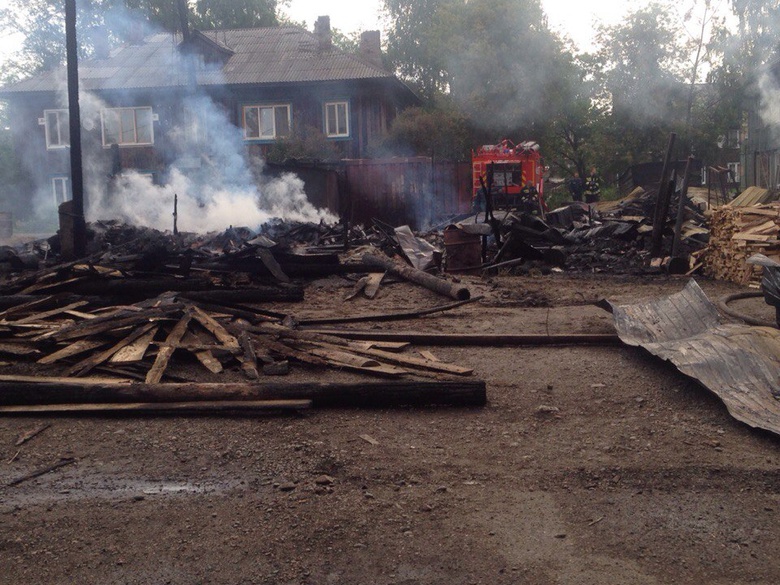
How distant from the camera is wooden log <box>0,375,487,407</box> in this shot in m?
5.52

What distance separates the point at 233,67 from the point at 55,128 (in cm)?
856

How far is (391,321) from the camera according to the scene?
30.6 feet

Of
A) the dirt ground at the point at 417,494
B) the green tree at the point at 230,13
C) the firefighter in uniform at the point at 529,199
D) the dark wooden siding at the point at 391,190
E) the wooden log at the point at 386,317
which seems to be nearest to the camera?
the dirt ground at the point at 417,494

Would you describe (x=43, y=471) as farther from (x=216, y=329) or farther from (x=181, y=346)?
(x=216, y=329)

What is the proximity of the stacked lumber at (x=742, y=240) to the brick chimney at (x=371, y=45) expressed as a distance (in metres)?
24.9

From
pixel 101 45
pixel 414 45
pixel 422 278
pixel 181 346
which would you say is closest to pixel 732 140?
pixel 414 45

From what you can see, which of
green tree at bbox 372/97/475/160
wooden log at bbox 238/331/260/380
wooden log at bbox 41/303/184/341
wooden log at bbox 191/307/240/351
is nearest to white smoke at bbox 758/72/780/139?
green tree at bbox 372/97/475/160

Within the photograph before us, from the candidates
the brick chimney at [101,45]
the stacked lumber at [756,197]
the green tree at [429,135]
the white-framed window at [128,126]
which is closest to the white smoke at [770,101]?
the stacked lumber at [756,197]

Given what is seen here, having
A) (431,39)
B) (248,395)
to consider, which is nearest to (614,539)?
(248,395)

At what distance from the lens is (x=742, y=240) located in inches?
468

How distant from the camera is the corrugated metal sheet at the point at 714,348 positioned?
17.0 ft

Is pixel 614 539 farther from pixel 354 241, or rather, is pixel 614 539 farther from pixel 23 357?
pixel 354 241

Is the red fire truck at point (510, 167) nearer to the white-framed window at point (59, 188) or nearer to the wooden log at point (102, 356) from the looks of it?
the wooden log at point (102, 356)

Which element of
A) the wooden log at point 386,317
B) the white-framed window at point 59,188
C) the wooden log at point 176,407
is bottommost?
the wooden log at point 176,407
